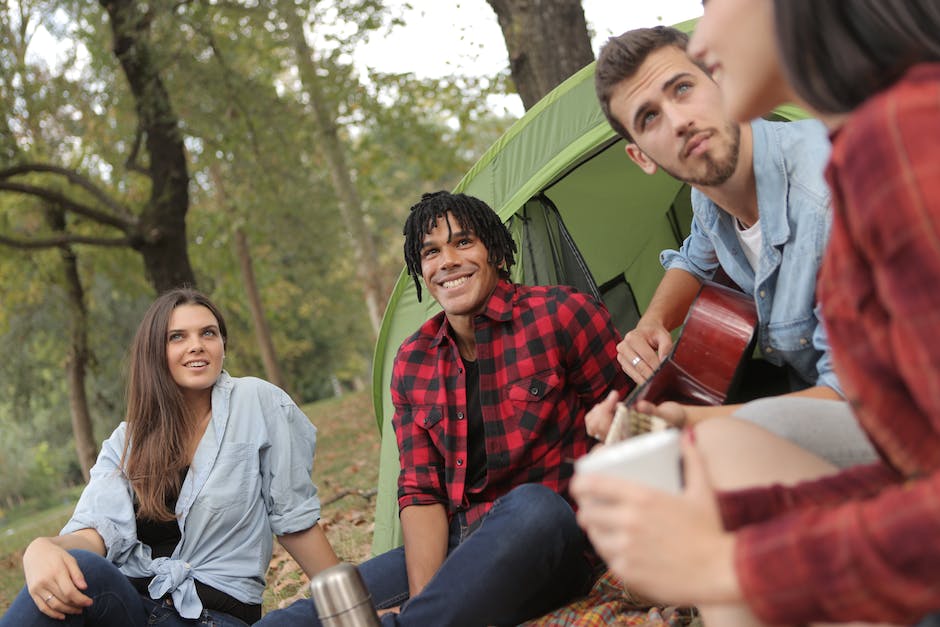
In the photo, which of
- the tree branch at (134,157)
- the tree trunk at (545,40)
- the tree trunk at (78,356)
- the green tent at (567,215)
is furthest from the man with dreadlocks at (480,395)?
the tree trunk at (78,356)

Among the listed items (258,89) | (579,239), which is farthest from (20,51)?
(579,239)

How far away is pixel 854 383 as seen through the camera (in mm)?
1084

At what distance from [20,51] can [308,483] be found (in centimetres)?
1018

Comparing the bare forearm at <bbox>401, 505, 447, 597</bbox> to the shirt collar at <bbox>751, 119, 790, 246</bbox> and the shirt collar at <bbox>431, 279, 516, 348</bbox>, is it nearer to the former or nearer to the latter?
the shirt collar at <bbox>431, 279, 516, 348</bbox>

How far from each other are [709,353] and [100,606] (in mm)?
1830

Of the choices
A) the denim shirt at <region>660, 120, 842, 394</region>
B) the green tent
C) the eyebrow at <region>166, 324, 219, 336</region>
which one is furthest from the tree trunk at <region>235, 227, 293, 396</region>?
the denim shirt at <region>660, 120, 842, 394</region>

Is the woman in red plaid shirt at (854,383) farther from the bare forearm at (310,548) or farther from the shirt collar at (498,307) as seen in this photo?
the bare forearm at (310,548)

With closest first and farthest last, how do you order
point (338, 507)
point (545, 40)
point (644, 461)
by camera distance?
1. point (644, 461)
2. point (545, 40)
3. point (338, 507)

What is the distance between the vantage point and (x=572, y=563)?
2.55 metres

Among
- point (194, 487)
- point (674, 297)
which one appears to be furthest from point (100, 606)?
point (674, 297)

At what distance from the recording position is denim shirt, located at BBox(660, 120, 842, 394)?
238cm

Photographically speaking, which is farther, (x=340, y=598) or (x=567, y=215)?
(x=567, y=215)

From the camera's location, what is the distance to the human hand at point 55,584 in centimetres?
238

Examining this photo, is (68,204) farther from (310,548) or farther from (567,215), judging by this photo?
(310,548)
